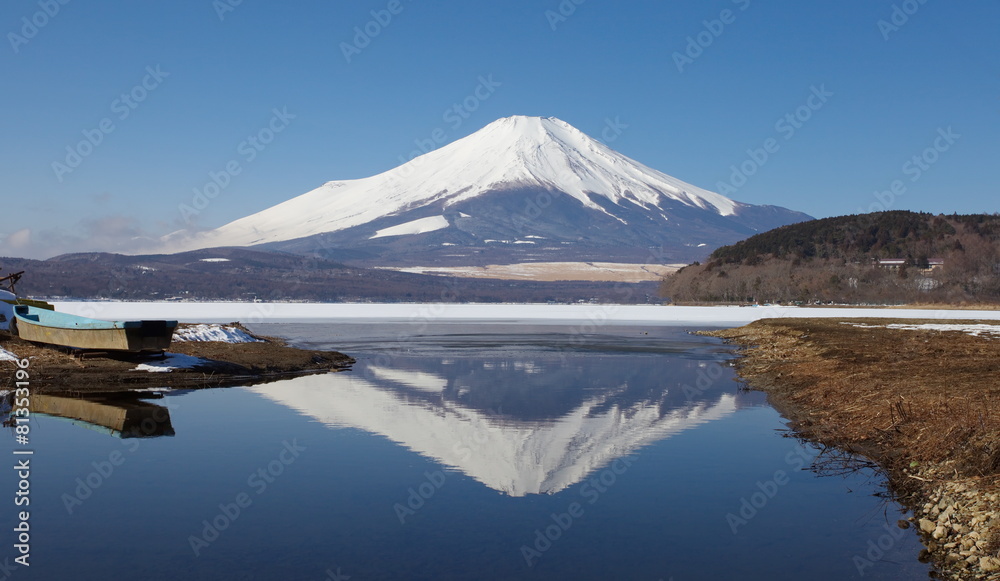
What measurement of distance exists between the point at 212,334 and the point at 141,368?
41.6ft

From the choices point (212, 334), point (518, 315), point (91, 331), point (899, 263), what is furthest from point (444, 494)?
point (899, 263)

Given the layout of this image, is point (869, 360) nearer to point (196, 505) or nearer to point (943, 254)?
point (196, 505)

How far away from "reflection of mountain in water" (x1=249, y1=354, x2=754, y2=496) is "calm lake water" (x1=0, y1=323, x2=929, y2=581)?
11 centimetres

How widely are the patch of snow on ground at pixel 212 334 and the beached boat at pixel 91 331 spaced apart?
826cm

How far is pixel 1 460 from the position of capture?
15633 millimetres

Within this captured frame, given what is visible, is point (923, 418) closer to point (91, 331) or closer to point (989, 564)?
point (989, 564)

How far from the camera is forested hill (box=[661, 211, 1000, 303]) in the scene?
373ft

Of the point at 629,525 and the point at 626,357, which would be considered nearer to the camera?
the point at 629,525

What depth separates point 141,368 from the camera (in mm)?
26609

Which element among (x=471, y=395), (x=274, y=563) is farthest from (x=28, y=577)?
(x=471, y=395)

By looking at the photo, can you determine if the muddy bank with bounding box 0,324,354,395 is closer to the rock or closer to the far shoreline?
the rock

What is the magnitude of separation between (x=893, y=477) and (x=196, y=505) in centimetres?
1078

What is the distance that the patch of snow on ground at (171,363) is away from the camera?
88.3 ft

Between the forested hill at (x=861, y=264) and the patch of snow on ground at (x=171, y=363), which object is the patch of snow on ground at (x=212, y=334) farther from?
→ the forested hill at (x=861, y=264)
